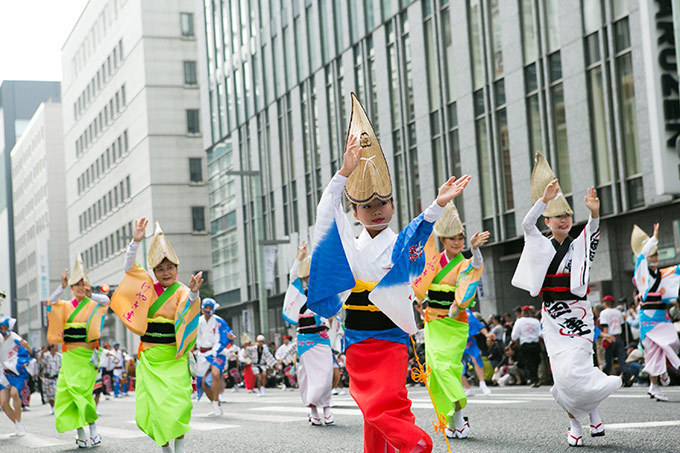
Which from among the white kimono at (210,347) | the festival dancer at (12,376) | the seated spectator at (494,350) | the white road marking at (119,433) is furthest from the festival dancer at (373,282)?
the seated spectator at (494,350)

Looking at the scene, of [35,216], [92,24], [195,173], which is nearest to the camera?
[195,173]

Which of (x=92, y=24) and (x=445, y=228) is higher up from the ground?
(x=92, y=24)

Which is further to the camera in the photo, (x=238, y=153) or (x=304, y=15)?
(x=238, y=153)

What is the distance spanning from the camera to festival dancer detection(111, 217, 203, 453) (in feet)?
30.8

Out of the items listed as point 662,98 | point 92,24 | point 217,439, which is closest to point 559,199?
point 217,439

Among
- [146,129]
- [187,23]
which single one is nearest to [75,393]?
[146,129]

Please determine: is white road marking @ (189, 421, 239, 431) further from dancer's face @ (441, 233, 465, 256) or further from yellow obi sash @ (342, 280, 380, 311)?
yellow obi sash @ (342, 280, 380, 311)

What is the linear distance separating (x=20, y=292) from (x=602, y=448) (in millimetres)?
122669

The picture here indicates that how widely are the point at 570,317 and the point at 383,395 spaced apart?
3412 millimetres

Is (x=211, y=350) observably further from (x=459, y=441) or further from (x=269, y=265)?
(x=269, y=265)

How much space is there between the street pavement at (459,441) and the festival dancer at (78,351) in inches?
14.4

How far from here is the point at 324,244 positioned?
638 cm

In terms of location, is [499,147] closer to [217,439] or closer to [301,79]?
[301,79]

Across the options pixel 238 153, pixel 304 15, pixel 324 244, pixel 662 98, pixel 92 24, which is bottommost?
pixel 324 244
